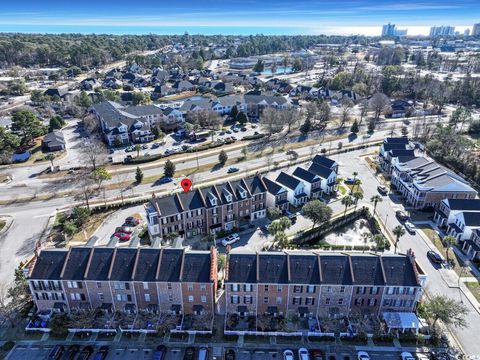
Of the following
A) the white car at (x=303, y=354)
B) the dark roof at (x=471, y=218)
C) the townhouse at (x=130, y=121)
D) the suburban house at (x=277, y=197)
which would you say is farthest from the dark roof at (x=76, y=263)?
the townhouse at (x=130, y=121)

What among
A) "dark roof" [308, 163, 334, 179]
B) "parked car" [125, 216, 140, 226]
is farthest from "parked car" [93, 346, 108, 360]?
"dark roof" [308, 163, 334, 179]

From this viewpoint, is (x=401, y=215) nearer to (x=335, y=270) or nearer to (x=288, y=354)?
(x=335, y=270)

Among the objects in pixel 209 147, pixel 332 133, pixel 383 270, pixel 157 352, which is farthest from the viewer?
pixel 332 133

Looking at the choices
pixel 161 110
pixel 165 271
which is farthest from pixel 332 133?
pixel 165 271

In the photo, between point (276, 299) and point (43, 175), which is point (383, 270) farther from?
point (43, 175)

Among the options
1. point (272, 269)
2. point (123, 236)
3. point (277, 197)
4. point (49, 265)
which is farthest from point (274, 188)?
point (49, 265)
